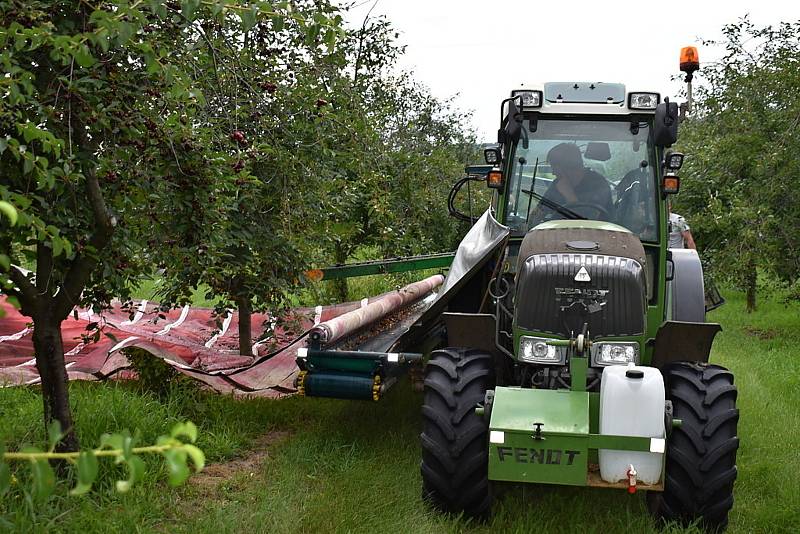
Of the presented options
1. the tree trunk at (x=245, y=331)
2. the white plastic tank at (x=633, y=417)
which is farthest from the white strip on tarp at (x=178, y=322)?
the white plastic tank at (x=633, y=417)

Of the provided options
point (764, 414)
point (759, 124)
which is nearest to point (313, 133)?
point (764, 414)

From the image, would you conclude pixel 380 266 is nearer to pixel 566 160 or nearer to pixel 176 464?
pixel 566 160

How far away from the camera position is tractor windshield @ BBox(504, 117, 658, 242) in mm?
5305

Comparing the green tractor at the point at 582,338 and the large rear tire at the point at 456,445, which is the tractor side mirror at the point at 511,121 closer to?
the green tractor at the point at 582,338

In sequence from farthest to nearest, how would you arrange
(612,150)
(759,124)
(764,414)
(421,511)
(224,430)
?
(759,124)
(764,414)
(224,430)
(612,150)
(421,511)

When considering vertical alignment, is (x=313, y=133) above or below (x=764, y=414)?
above

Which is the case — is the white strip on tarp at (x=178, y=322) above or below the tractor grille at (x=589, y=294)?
below

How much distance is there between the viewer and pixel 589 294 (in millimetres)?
4535

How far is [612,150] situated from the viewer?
5.40 meters

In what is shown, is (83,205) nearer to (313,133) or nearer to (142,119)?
(142,119)

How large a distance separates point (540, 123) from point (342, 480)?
2675mm

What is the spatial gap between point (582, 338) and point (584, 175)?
1.50 meters

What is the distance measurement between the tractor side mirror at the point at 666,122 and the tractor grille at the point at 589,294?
3.49ft

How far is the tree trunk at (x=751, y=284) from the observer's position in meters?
10.3
